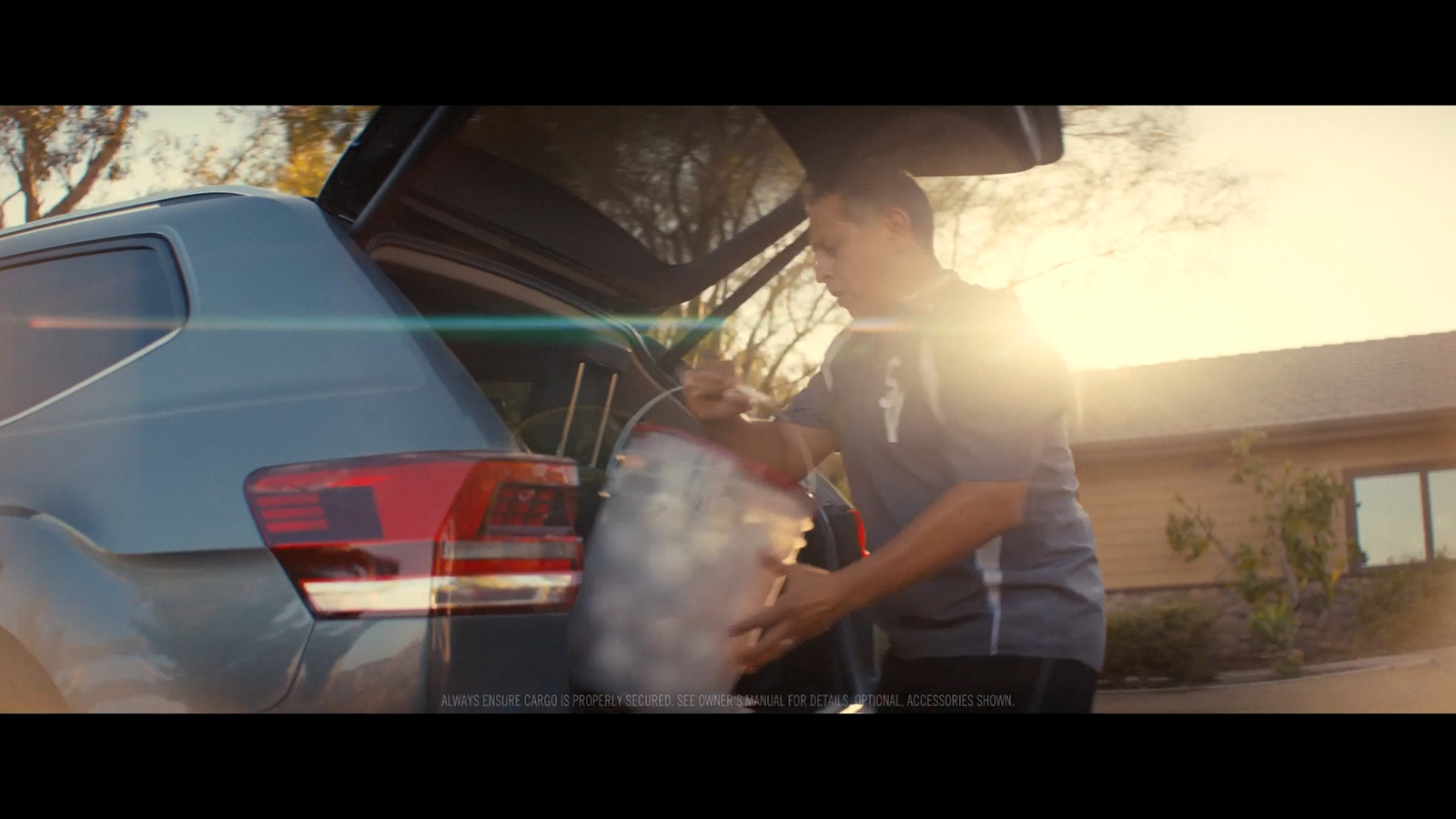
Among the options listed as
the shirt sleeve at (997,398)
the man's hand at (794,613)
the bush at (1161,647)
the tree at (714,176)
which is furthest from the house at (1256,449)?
the man's hand at (794,613)

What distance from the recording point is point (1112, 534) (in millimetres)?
14930

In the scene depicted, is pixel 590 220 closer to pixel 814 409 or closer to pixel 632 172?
pixel 632 172

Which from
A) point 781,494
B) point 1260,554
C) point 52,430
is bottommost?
point 1260,554

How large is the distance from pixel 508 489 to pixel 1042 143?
1127 mm

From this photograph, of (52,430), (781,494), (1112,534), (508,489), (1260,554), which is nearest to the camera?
(508,489)

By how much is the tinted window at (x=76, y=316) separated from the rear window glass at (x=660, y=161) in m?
0.64

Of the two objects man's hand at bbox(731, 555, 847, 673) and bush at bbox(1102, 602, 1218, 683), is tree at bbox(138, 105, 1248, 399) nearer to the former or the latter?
man's hand at bbox(731, 555, 847, 673)

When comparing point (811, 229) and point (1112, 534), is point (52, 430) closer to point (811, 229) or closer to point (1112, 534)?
point (811, 229)

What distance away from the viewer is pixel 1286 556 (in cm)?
1178

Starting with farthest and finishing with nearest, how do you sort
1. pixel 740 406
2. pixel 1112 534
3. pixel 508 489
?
1. pixel 1112 534
2. pixel 740 406
3. pixel 508 489

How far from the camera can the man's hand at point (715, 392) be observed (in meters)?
2.46

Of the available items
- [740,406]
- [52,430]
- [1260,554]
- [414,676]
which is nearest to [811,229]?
[740,406]
